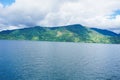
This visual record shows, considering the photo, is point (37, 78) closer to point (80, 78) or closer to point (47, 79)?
point (47, 79)

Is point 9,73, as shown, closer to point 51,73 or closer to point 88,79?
point 51,73

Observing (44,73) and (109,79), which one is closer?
(109,79)

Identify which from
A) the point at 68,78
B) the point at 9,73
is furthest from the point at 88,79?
the point at 9,73

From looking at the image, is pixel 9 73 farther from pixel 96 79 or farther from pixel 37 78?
pixel 96 79

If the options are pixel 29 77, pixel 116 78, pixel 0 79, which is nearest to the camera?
pixel 0 79

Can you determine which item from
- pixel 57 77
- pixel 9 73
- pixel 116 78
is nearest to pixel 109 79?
pixel 116 78

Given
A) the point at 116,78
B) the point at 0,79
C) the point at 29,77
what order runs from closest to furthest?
the point at 0,79
the point at 29,77
the point at 116,78

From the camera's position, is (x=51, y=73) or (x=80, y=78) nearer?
(x=80, y=78)

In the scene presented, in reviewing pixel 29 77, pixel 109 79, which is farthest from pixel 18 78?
pixel 109 79
